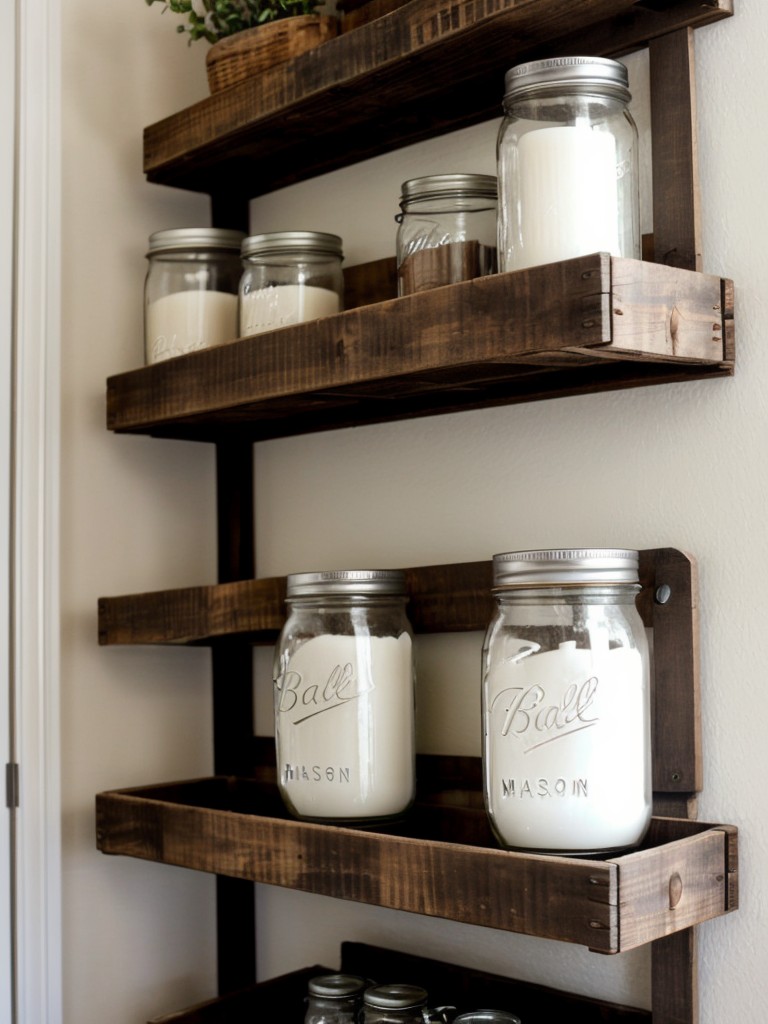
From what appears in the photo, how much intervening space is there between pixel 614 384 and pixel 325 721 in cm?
41

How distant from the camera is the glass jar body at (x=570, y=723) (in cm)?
92

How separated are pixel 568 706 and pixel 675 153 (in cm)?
50

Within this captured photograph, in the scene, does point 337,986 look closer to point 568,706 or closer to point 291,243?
point 568,706

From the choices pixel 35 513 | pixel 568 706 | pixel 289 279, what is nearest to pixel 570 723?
pixel 568 706

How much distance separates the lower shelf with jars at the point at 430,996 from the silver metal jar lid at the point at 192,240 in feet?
2.64

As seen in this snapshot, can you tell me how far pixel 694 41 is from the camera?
3.48ft

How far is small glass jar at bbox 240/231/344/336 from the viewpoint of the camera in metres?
1.26

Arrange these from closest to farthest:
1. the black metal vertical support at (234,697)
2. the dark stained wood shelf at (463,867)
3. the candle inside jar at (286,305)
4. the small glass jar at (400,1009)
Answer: the dark stained wood shelf at (463,867) → the small glass jar at (400,1009) → the candle inside jar at (286,305) → the black metal vertical support at (234,697)

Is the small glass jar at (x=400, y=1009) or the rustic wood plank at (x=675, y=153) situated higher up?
the rustic wood plank at (x=675, y=153)

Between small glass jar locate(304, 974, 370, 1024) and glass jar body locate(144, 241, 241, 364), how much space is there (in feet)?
2.30

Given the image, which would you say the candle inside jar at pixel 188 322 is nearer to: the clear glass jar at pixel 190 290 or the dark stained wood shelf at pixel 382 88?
the clear glass jar at pixel 190 290

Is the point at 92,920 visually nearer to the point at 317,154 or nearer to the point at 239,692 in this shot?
the point at 239,692

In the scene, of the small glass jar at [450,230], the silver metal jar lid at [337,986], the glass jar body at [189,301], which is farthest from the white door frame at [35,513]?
the small glass jar at [450,230]

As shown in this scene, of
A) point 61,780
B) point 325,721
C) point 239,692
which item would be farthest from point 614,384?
point 61,780
